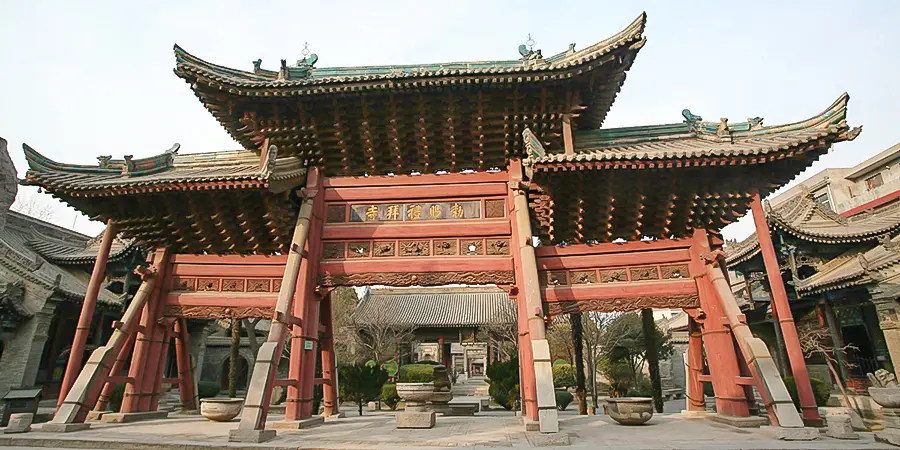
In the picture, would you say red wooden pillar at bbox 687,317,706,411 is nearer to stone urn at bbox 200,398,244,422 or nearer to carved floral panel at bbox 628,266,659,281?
carved floral panel at bbox 628,266,659,281

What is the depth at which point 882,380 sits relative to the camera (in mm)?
8906

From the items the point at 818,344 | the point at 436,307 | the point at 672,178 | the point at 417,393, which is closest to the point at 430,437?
the point at 417,393

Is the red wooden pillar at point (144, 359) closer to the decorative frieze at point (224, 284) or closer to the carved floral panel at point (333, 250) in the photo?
the decorative frieze at point (224, 284)

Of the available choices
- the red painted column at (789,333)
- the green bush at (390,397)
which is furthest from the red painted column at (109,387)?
the green bush at (390,397)

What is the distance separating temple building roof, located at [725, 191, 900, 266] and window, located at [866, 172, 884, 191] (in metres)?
14.1

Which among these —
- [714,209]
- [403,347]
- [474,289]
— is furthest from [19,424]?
[474,289]

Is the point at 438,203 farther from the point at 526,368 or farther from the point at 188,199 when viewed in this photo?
the point at 188,199

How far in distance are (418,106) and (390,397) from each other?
15.4 m

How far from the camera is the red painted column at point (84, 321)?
8578 millimetres

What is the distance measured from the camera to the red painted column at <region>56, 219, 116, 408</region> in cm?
858

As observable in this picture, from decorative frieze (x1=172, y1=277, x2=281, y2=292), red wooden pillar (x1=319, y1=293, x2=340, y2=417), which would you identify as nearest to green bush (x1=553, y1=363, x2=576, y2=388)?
red wooden pillar (x1=319, y1=293, x2=340, y2=417)

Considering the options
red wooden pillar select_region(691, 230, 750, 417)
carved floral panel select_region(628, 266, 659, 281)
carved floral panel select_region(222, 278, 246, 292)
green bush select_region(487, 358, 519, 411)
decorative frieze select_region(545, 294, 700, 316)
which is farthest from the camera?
green bush select_region(487, 358, 519, 411)

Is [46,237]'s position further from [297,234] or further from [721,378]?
[721,378]

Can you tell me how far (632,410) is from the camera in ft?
27.3
